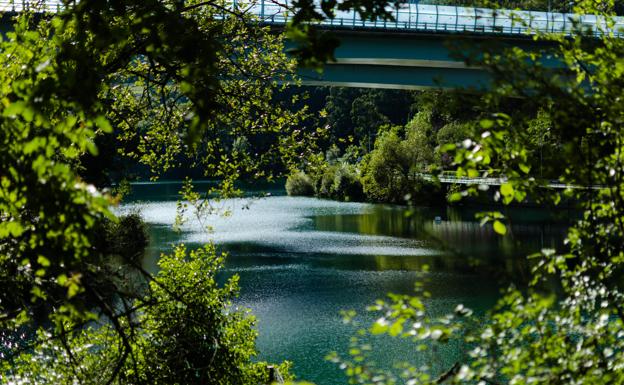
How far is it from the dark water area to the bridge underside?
4.35 meters

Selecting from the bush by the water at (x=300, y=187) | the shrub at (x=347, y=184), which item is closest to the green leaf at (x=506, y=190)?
the shrub at (x=347, y=184)

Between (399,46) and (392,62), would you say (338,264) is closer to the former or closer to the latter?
(392,62)

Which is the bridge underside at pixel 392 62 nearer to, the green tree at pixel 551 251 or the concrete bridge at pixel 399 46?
the concrete bridge at pixel 399 46

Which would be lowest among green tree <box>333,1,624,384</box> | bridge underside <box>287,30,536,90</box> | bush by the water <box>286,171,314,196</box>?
bush by the water <box>286,171,314,196</box>

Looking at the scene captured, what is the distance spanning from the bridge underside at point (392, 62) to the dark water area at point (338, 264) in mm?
4346

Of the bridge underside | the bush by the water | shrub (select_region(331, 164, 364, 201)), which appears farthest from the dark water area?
the bush by the water

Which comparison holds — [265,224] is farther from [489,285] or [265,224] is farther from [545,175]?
[545,175]

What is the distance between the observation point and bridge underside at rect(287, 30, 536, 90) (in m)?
21.5

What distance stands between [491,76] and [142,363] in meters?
6.17

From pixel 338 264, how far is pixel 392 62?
6175 mm

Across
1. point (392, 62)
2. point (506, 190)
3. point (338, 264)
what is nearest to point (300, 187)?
point (338, 264)

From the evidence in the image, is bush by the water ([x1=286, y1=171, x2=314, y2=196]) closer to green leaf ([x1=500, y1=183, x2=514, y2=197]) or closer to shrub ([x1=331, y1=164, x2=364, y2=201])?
shrub ([x1=331, y1=164, x2=364, y2=201])

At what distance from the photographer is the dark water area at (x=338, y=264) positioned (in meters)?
14.4

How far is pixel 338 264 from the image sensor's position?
2353cm
